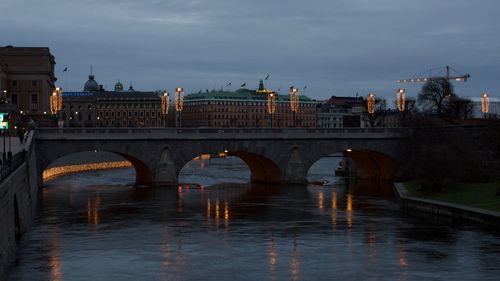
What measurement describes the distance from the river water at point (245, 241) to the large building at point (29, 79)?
6941cm

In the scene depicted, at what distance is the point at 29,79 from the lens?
6275 inches

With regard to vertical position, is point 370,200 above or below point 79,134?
below

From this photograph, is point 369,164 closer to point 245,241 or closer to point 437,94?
point 437,94

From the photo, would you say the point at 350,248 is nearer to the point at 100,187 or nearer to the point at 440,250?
the point at 440,250

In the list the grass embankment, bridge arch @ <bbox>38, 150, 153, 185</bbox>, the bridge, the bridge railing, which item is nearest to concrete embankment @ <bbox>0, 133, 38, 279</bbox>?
bridge arch @ <bbox>38, 150, 153, 185</bbox>

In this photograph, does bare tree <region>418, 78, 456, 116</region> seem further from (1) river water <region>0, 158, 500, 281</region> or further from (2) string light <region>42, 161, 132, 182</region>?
(1) river water <region>0, 158, 500, 281</region>

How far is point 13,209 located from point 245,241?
15.0 m

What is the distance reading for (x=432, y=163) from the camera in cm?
8525

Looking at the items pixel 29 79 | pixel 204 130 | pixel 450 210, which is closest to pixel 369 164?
pixel 204 130

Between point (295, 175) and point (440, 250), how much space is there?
185ft

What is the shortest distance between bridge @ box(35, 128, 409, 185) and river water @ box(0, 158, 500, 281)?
33.5ft

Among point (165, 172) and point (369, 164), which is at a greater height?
point (369, 164)

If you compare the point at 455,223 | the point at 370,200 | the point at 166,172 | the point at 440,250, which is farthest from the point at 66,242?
the point at 166,172

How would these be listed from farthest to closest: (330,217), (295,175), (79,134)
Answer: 1. (295,175)
2. (79,134)
3. (330,217)
